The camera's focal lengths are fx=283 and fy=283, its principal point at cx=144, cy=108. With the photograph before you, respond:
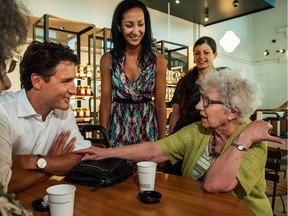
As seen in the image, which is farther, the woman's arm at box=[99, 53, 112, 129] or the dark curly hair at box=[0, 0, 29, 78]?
the woman's arm at box=[99, 53, 112, 129]

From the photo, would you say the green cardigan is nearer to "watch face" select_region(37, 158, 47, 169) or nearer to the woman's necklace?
the woman's necklace

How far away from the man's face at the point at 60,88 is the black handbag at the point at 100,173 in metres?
0.47

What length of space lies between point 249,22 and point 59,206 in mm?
12328

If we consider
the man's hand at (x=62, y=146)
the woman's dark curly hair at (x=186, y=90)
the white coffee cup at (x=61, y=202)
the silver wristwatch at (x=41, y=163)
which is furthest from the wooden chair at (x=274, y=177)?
the white coffee cup at (x=61, y=202)

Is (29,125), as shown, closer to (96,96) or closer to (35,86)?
(35,86)

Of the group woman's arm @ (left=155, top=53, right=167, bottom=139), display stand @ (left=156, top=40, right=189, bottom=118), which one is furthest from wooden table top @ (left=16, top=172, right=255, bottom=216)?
display stand @ (left=156, top=40, right=189, bottom=118)

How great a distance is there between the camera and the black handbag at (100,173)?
125cm

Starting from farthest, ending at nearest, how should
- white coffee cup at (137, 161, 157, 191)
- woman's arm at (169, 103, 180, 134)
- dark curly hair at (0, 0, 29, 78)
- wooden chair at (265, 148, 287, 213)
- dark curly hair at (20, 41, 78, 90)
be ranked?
1. woman's arm at (169, 103, 180, 134)
2. wooden chair at (265, 148, 287, 213)
3. dark curly hair at (20, 41, 78, 90)
4. white coffee cup at (137, 161, 157, 191)
5. dark curly hair at (0, 0, 29, 78)

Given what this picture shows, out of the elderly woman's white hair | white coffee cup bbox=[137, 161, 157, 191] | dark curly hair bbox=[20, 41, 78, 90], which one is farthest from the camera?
dark curly hair bbox=[20, 41, 78, 90]

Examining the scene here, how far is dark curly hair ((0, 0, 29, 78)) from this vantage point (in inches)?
23.1

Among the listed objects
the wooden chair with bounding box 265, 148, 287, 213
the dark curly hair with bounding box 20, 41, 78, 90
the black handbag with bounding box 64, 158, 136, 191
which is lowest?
the wooden chair with bounding box 265, 148, 287, 213

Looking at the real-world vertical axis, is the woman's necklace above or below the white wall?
below

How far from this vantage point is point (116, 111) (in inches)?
78.7

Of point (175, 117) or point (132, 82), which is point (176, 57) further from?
point (132, 82)
